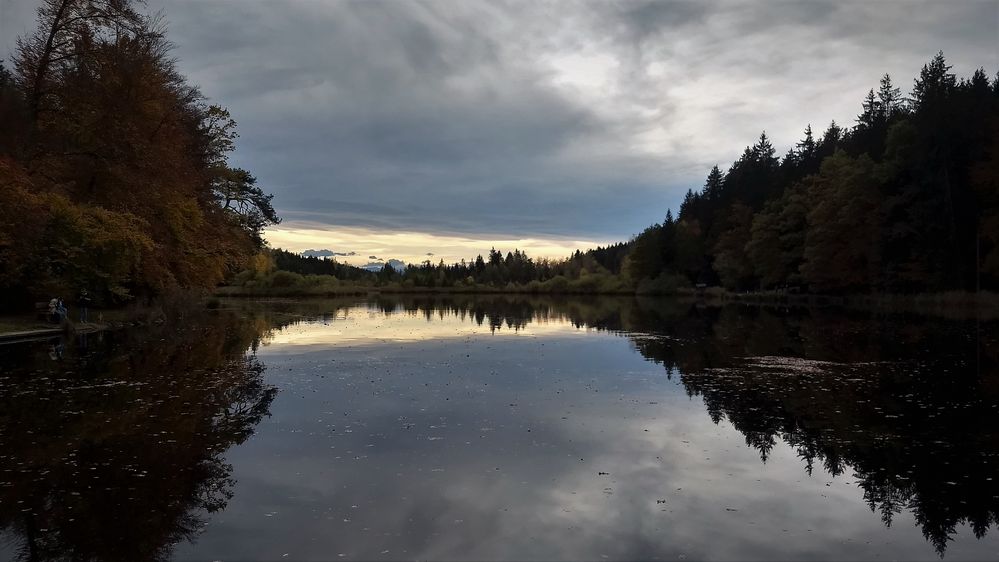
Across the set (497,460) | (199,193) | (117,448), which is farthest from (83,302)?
(497,460)

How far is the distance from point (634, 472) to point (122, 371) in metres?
15.8

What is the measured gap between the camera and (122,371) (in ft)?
60.8

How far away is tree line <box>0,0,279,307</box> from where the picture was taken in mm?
29719

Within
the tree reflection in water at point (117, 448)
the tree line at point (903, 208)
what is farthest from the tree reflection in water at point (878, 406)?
the tree line at point (903, 208)

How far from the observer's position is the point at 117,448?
1040 cm

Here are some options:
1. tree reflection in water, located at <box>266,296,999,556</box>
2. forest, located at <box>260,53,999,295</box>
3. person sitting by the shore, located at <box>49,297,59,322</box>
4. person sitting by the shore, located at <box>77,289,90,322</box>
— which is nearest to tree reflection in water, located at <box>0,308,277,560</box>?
tree reflection in water, located at <box>266,296,999,556</box>

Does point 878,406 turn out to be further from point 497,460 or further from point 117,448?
point 117,448

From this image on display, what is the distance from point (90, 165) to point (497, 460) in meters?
34.0

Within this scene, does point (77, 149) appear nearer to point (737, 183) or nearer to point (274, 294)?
point (274, 294)

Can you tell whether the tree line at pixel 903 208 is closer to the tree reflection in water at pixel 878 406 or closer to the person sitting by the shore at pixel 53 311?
the tree reflection in water at pixel 878 406

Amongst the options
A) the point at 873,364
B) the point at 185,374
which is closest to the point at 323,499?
the point at 185,374

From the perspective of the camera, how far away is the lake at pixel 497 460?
23.5ft

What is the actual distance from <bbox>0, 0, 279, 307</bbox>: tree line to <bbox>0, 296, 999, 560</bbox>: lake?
1093 cm

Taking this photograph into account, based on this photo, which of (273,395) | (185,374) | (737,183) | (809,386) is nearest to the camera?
(273,395)
